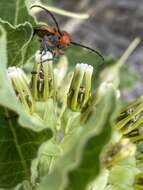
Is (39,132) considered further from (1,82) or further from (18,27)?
(18,27)

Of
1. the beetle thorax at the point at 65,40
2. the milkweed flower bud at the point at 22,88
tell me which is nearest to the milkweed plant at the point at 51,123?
the milkweed flower bud at the point at 22,88

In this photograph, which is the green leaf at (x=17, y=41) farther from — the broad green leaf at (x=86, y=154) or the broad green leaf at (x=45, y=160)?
the broad green leaf at (x=86, y=154)

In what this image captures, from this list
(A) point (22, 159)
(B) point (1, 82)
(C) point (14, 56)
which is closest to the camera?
(B) point (1, 82)

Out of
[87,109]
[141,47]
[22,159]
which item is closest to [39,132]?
[22,159]

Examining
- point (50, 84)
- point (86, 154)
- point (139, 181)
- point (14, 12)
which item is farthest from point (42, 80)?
point (86, 154)

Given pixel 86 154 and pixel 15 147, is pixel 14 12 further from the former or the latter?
pixel 86 154

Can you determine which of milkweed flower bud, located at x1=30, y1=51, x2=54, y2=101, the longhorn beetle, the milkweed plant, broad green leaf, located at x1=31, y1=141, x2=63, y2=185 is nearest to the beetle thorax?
the longhorn beetle

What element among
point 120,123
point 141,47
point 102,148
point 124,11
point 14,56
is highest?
point 124,11
